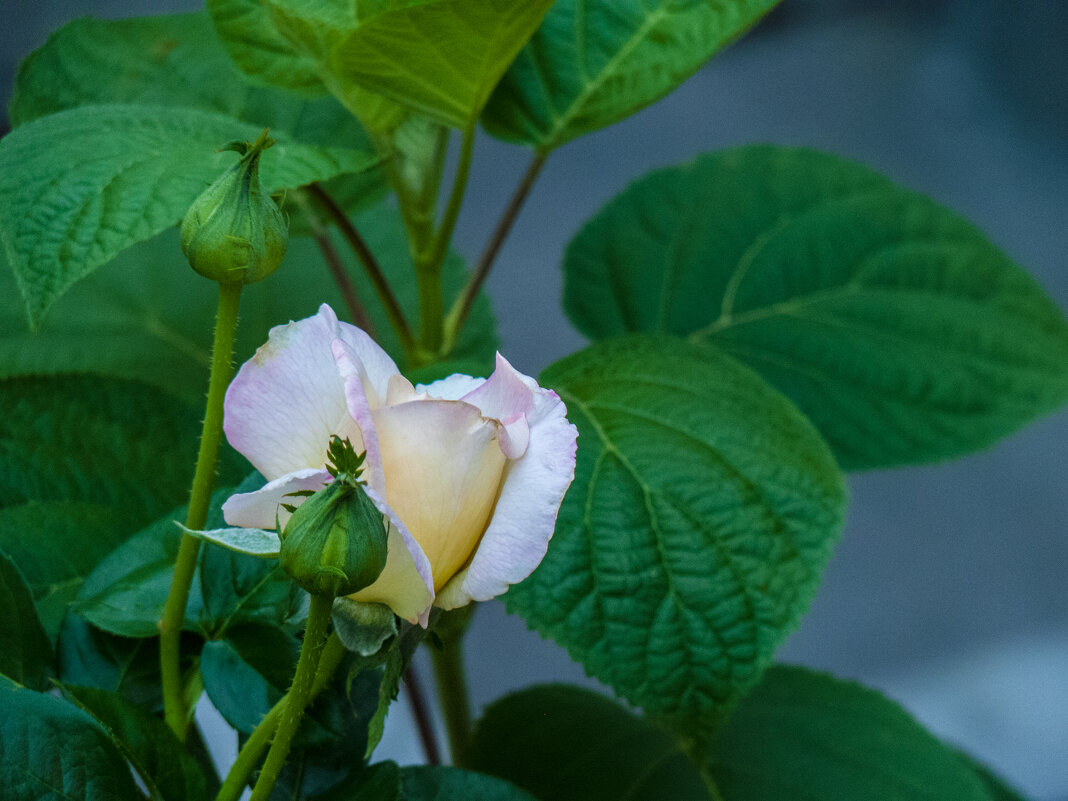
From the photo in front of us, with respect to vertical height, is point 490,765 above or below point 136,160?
below

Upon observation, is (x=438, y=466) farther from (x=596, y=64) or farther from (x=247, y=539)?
(x=596, y=64)

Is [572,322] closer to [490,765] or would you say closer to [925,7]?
[490,765]

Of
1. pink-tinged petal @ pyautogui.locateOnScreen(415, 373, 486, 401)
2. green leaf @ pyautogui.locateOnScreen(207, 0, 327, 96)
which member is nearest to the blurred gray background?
green leaf @ pyautogui.locateOnScreen(207, 0, 327, 96)

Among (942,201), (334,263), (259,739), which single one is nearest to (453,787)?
(259,739)

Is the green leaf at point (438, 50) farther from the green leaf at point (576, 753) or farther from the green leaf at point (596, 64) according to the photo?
the green leaf at point (576, 753)

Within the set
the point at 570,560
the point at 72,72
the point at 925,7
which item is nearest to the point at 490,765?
the point at 570,560

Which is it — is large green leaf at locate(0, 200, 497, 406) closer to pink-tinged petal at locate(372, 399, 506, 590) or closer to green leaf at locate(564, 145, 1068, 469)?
green leaf at locate(564, 145, 1068, 469)

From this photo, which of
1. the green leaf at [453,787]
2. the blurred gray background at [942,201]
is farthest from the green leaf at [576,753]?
the blurred gray background at [942,201]
